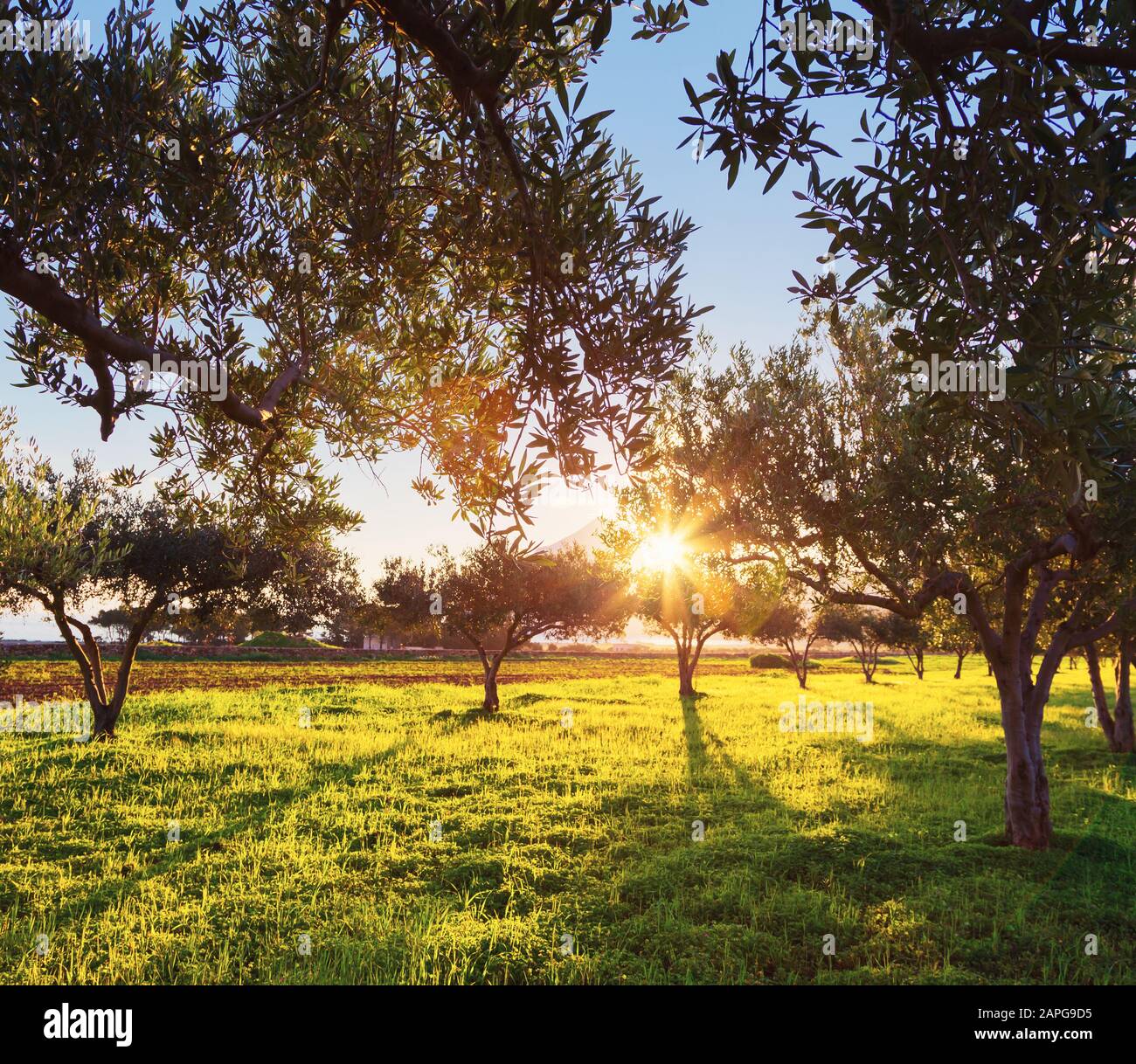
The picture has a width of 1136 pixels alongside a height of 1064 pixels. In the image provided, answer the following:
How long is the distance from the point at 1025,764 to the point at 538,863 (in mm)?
10054

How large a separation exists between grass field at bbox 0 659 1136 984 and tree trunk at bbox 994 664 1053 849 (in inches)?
24.9

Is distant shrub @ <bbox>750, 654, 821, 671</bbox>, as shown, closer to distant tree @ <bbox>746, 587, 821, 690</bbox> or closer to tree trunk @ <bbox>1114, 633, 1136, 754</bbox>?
distant tree @ <bbox>746, 587, 821, 690</bbox>

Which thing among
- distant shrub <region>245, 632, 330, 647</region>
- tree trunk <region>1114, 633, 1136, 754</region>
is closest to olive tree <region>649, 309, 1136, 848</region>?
tree trunk <region>1114, 633, 1136, 754</region>

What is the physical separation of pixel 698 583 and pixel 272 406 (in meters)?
13.4

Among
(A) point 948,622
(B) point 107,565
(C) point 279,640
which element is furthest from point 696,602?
(C) point 279,640

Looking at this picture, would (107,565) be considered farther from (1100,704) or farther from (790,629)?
(790,629)

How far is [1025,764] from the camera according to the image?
46.2 ft

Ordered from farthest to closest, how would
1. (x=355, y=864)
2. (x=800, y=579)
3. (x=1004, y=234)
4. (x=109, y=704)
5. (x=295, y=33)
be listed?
(x=109, y=704), (x=800, y=579), (x=355, y=864), (x=295, y=33), (x=1004, y=234)

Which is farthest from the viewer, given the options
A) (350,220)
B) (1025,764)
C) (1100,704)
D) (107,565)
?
(1100,704)

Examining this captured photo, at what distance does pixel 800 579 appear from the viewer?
547 inches

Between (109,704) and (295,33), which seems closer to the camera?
(295,33)

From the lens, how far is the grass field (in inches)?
357
